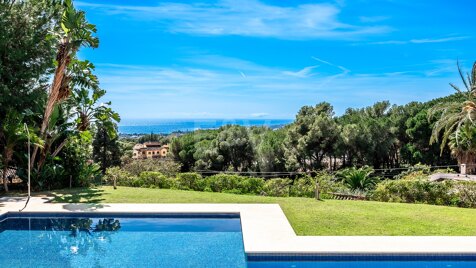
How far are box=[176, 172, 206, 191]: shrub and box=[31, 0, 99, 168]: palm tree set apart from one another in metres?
4.68

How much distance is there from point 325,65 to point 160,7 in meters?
40.0

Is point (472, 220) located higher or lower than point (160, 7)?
lower

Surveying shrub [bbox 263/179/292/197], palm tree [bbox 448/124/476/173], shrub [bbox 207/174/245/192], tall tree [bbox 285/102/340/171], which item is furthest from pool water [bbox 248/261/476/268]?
tall tree [bbox 285/102/340/171]

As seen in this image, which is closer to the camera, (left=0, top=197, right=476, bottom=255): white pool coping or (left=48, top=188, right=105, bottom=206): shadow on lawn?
(left=0, top=197, right=476, bottom=255): white pool coping

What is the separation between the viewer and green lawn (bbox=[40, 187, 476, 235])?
893 centimetres

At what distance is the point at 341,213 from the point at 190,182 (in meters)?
6.39

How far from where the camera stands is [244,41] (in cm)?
4766

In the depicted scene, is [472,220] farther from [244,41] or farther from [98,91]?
[244,41]

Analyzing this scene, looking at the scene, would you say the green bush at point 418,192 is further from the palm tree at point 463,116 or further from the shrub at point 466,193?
the palm tree at point 463,116

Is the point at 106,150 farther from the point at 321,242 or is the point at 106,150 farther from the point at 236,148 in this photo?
the point at 321,242

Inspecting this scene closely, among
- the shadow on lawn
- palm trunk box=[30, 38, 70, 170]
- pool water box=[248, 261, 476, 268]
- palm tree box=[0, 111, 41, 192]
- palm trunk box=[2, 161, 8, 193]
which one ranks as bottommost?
pool water box=[248, 261, 476, 268]

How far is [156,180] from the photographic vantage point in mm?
15789

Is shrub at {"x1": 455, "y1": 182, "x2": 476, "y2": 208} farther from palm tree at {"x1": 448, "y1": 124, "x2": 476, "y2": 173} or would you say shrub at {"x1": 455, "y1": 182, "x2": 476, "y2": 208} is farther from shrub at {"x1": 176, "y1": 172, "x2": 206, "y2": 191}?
palm tree at {"x1": 448, "y1": 124, "x2": 476, "y2": 173}

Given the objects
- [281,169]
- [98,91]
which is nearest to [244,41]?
[281,169]
